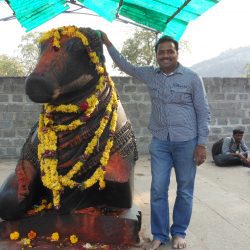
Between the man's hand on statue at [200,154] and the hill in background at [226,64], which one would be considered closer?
the man's hand on statue at [200,154]

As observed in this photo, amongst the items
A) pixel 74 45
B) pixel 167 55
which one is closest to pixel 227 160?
pixel 167 55

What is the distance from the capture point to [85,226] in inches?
113

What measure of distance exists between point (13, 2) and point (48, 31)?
3.32 meters

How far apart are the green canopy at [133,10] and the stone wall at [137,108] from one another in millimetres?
1347

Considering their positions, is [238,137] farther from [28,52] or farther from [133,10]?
[28,52]

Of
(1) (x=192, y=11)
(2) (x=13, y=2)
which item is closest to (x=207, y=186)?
(1) (x=192, y=11)

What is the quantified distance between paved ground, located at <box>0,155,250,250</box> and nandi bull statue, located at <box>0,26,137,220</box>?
69cm

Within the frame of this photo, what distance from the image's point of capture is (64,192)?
9.32ft

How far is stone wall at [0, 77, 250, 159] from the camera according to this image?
741 centimetres

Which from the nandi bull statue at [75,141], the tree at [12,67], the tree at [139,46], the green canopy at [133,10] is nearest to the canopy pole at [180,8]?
the green canopy at [133,10]

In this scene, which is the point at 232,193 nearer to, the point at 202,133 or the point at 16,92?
the point at 202,133

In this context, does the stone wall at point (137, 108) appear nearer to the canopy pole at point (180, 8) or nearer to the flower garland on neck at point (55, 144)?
the canopy pole at point (180, 8)

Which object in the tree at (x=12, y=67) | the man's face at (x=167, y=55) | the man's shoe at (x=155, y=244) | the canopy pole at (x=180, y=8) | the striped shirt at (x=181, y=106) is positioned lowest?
the man's shoe at (x=155, y=244)

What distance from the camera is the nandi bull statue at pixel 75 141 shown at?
2.67 m
